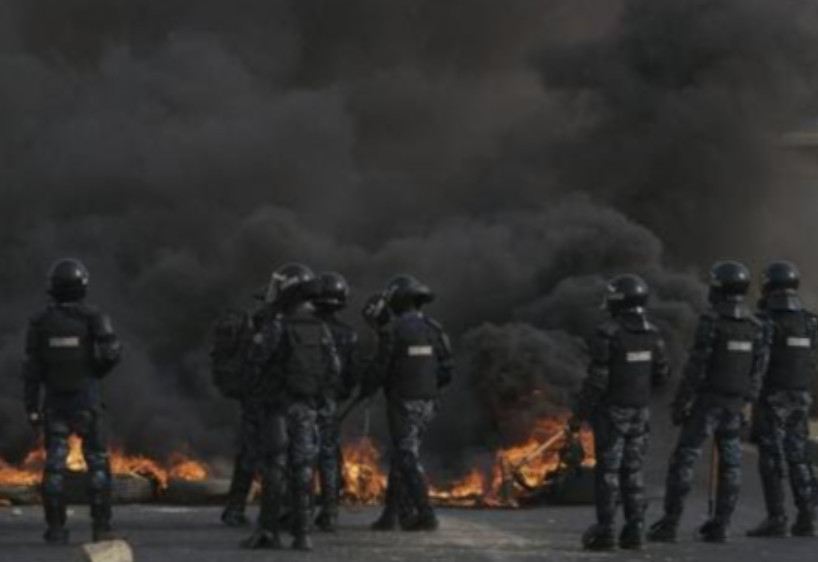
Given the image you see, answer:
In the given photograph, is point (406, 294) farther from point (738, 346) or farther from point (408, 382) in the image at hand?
A: point (738, 346)

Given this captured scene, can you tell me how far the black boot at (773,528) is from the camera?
11875mm

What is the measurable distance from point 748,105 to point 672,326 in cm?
468

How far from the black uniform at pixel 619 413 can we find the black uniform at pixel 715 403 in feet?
1.52

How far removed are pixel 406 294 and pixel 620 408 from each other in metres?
1.97

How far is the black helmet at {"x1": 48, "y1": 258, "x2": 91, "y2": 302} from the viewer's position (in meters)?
10.7

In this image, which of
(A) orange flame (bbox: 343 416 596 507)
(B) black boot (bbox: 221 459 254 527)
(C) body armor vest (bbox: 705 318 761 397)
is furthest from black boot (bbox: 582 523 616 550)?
(A) orange flame (bbox: 343 416 596 507)

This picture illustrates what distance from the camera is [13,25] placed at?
24.8 meters

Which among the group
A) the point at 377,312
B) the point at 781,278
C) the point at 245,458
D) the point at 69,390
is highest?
the point at 781,278

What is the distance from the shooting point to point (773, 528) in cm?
1188

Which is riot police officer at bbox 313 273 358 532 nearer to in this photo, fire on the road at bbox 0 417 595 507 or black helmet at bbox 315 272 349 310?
black helmet at bbox 315 272 349 310

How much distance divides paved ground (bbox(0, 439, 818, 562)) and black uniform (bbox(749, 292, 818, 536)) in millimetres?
319

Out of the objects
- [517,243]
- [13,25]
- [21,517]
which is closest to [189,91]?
[13,25]

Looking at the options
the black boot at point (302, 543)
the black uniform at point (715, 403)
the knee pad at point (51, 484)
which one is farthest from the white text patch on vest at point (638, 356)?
the knee pad at point (51, 484)

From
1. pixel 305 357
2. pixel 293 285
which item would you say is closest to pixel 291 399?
pixel 305 357
